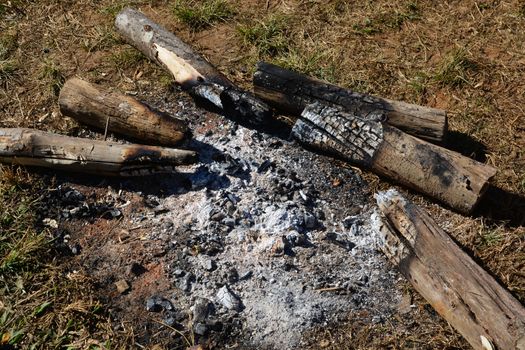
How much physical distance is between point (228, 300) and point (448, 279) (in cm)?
136

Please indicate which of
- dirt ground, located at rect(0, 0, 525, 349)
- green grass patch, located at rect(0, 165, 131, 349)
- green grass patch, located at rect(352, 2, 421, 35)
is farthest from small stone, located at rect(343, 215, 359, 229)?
green grass patch, located at rect(352, 2, 421, 35)

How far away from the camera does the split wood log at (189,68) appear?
186 inches

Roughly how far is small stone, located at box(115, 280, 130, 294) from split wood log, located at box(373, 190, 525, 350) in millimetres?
1708

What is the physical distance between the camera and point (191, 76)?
5.01 meters

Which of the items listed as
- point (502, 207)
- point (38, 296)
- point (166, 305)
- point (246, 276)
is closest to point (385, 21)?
point (502, 207)

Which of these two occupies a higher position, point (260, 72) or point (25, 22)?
point (260, 72)

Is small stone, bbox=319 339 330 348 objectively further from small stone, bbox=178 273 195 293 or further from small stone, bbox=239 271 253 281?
small stone, bbox=178 273 195 293

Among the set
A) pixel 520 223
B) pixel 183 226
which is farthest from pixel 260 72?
pixel 520 223

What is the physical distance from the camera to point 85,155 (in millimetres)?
4395

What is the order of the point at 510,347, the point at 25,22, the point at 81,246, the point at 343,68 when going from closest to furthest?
the point at 510,347 < the point at 81,246 < the point at 343,68 < the point at 25,22

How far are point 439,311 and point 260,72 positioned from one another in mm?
2302

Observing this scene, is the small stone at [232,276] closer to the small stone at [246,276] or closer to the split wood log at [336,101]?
the small stone at [246,276]

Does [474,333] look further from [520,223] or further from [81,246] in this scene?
[81,246]

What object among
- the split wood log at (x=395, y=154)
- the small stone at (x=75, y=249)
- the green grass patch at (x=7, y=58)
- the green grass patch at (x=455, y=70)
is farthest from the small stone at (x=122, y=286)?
the green grass patch at (x=455, y=70)
